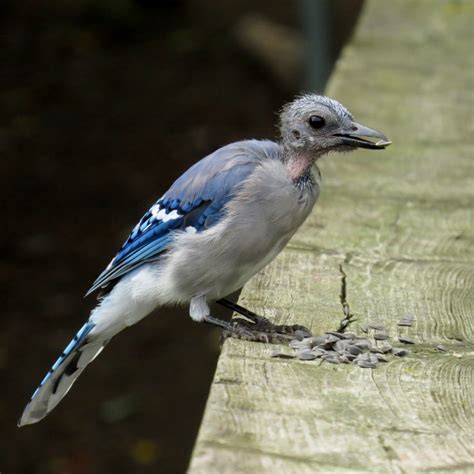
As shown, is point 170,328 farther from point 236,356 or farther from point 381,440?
point 381,440

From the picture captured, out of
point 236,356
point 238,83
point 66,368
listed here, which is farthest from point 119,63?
point 236,356

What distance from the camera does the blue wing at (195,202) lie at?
10.5 ft

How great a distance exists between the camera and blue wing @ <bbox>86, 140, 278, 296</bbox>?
3.19 meters

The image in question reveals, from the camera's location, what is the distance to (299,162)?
325 cm

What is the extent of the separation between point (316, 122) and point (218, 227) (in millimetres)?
450

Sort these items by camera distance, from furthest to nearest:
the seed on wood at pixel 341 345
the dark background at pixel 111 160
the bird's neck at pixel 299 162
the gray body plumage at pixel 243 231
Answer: the dark background at pixel 111 160
the bird's neck at pixel 299 162
the gray body plumage at pixel 243 231
the seed on wood at pixel 341 345

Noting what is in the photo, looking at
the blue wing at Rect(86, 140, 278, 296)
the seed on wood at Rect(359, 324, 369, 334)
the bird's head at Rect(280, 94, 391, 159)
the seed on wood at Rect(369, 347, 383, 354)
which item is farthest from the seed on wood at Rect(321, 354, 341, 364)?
the bird's head at Rect(280, 94, 391, 159)

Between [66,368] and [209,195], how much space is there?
0.70m

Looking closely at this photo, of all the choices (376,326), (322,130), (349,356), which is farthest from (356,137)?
(349,356)

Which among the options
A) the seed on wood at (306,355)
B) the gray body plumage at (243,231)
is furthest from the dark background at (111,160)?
the seed on wood at (306,355)

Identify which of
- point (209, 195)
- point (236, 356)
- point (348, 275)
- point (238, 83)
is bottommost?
point (236, 356)

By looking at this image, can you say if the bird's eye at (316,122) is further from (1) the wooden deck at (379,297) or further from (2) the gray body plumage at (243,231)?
(1) the wooden deck at (379,297)

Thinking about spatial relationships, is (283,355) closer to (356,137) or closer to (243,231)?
(243,231)

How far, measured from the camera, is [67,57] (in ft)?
31.3
